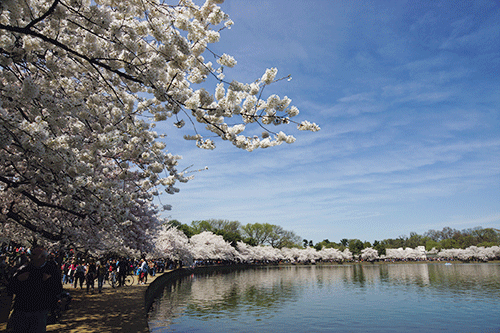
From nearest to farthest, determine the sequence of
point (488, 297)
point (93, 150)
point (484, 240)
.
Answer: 1. point (93, 150)
2. point (488, 297)
3. point (484, 240)

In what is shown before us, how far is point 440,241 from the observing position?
109 metres

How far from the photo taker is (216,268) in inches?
2216

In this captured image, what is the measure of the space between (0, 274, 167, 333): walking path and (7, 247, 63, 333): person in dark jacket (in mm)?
3686

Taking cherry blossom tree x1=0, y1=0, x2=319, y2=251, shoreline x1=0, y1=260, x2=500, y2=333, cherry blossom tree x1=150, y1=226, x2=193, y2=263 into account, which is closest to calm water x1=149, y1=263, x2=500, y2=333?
shoreline x1=0, y1=260, x2=500, y2=333

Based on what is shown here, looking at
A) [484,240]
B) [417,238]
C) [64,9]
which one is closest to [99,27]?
[64,9]

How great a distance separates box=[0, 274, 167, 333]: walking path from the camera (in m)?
7.99

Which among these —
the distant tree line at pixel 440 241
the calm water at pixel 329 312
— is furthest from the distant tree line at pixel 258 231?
the calm water at pixel 329 312

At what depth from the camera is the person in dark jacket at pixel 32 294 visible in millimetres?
4469

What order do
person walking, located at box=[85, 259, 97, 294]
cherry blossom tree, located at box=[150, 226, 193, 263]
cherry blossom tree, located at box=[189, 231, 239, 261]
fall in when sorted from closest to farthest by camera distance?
person walking, located at box=[85, 259, 97, 294]
cherry blossom tree, located at box=[150, 226, 193, 263]
cherry blossom tree, located at box=[189, 231, 239, 261]

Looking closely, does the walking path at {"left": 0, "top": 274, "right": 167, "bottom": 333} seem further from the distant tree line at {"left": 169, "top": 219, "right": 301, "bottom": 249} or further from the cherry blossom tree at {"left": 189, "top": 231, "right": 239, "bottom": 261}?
the distant tree line at {"left": 169, "top": 219, "right": 301, "bottom": 249}

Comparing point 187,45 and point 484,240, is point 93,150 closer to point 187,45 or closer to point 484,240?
point 187,45

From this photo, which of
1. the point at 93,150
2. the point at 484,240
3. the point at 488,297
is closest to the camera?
the point at 93,150

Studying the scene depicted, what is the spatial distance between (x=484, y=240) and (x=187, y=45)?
12581 centimetres

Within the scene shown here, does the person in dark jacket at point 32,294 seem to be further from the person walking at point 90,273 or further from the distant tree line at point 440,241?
the distant tree line at point 440,241
